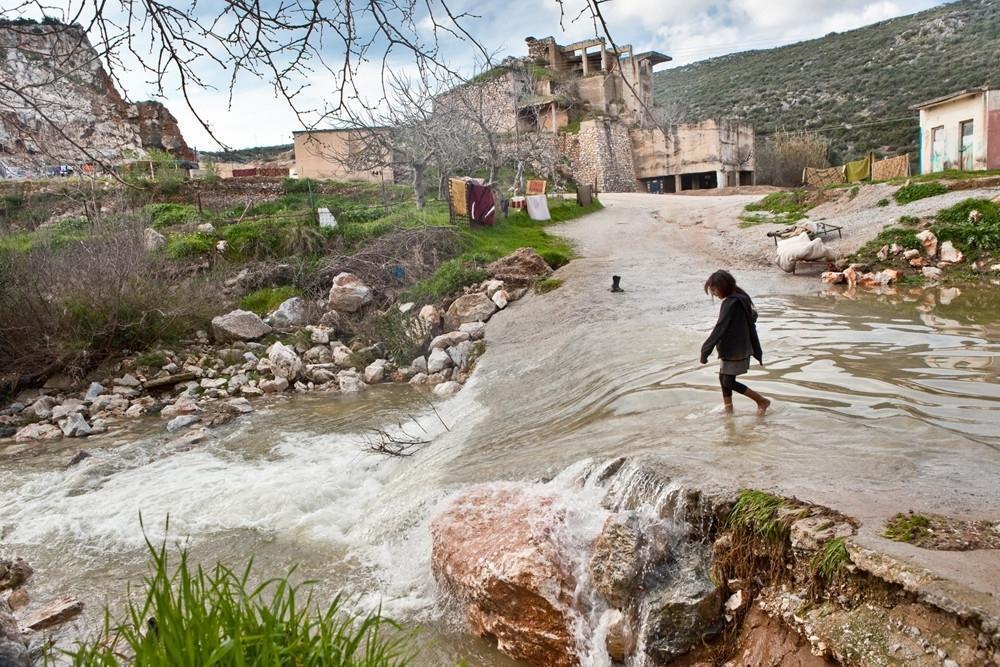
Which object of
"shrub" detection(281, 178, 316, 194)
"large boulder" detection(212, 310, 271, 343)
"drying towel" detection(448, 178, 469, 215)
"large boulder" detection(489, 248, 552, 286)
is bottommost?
"large boulder" detection(212, 310, 271, 343)

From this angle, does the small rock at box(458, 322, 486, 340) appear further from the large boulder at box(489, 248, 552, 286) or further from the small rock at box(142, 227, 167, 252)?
the small rock at box(142, 227, 167, 252)

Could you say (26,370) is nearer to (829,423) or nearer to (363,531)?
(363,531)

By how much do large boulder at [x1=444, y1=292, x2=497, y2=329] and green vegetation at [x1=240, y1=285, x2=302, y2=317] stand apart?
14.1 ft

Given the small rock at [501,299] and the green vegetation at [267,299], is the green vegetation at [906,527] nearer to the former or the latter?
the small rock at [501,299]

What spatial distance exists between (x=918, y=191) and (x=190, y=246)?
17.3 metres

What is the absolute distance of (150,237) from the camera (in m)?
17.7

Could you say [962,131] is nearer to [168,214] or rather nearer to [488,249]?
[488,249]

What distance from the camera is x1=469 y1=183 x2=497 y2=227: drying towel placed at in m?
20.0

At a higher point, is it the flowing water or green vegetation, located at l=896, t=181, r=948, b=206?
green vegetation, located at l=896, t=181, r=948, b=206

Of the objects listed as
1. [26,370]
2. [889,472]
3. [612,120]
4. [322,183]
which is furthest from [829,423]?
[612,120]

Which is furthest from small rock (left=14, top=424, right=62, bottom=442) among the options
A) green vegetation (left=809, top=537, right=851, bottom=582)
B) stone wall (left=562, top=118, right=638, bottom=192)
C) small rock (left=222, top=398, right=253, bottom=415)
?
stone wall (left=562, top=118, right=638, bottom=192)

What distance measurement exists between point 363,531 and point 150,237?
1444 centimetres

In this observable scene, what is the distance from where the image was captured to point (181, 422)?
9953 millimetres

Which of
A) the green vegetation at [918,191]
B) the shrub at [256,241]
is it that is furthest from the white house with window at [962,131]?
the shrub at [256,241]
